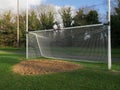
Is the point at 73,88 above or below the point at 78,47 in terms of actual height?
below

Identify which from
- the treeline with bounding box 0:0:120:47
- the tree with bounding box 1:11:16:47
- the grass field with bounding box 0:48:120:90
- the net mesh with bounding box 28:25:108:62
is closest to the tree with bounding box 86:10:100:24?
the treeline with bounding box 0:0:120:47

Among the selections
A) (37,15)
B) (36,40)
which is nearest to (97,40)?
(36,40)

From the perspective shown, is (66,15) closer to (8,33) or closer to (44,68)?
(8,33)

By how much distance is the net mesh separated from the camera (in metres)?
14.1

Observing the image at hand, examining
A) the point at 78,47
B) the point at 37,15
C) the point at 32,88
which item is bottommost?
the point at 32,88

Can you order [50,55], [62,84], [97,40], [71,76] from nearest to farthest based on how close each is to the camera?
[62,84] < [71,76] < [97,40] < [50,55]

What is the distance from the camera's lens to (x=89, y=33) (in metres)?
15.3

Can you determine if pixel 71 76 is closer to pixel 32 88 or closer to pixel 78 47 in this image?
pixel 32 88

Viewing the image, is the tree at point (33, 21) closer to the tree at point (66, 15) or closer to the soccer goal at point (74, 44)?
the tree at point (66, 15)

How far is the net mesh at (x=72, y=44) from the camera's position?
14.1 metres

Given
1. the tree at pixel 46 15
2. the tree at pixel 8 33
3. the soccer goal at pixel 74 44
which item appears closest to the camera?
the soccer goal at pixel 74 44

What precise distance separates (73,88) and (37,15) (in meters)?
43.9

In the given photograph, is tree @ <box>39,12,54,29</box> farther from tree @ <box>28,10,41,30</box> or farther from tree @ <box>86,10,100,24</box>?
tree @ <box>86,10,100,24</box>

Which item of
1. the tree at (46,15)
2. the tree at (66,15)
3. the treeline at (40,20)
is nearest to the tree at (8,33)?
the treeline at (40,20)
